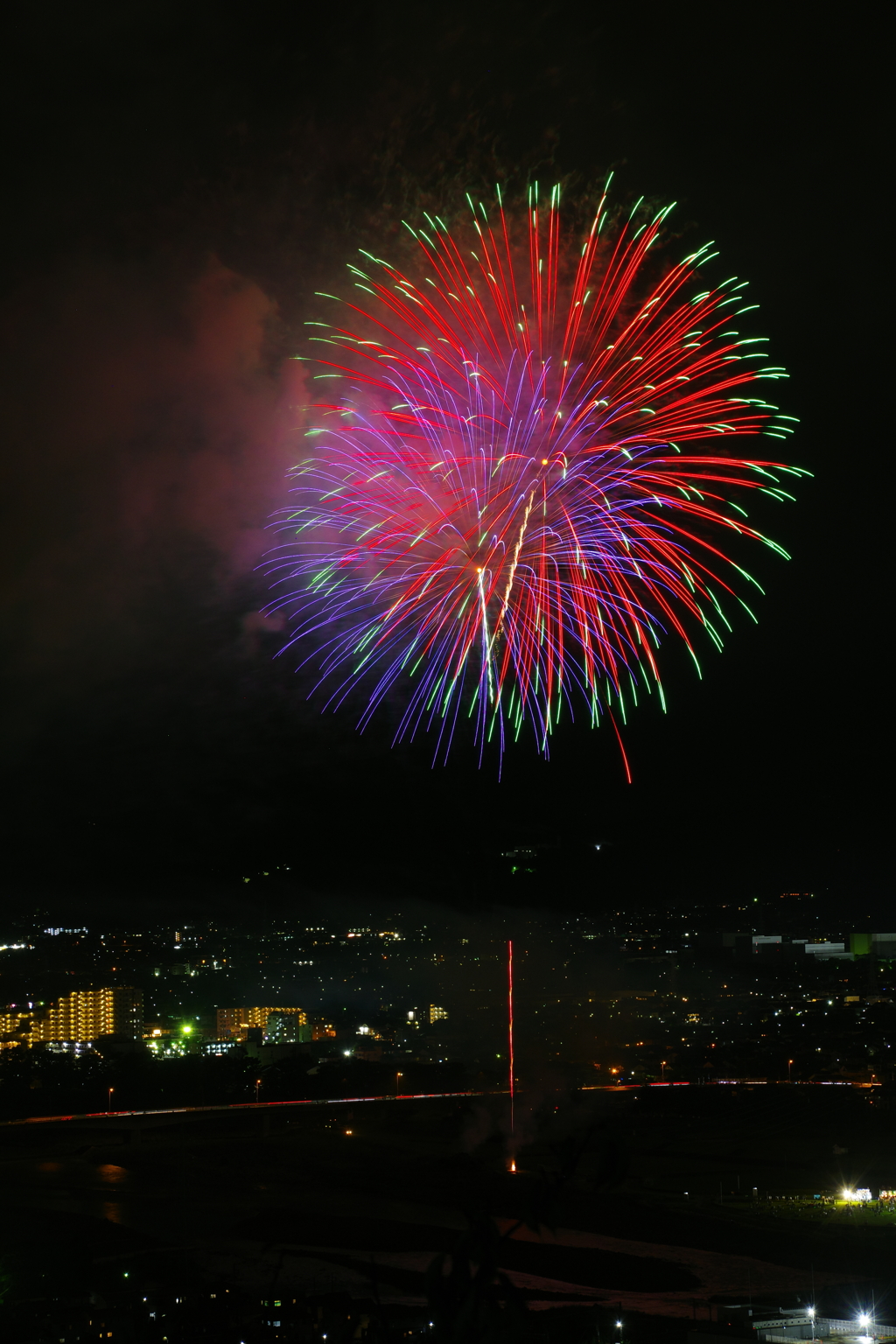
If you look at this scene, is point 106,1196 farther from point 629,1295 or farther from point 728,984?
point 728,984

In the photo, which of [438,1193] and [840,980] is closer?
[438,1193]

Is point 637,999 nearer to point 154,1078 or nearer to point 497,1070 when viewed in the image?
point 497,1070

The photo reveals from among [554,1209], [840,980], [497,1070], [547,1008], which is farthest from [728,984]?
[554,1209]

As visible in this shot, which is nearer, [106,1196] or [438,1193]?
[106,1196]

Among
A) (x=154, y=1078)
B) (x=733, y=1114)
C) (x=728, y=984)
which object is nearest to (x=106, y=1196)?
(x=154, y=1078)

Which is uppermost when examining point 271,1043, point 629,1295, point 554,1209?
point 554,1209

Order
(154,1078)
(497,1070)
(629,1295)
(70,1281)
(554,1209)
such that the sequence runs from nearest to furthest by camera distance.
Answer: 1. (554,1209)
2. (70,1281)
3. (629,1295)
4. (154,1078)
5. (497,1070)

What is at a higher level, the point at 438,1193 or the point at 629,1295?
the point at 629,1295

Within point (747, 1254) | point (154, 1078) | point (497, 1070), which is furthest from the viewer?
point (497, 1070)

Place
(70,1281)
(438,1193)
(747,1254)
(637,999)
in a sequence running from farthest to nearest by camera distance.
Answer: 1. (637,999)
2. (438,1193)
3. (747,1254)
4. (70,1281)

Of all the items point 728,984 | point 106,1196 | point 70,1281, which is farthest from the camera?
point 728,984
